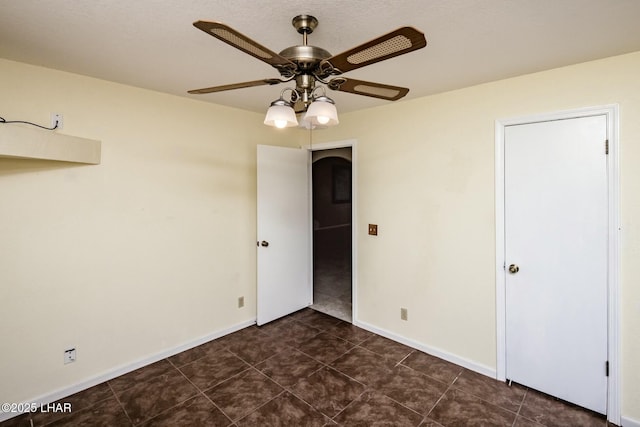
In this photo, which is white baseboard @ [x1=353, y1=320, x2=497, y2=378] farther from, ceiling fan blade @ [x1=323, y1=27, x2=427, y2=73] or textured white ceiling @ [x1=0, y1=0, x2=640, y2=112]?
ceiling fan blade @ [x1=323, y1=27, x2=427, y2=73]

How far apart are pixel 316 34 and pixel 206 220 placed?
6.84 feet

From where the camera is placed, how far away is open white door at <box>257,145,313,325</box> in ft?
11.3

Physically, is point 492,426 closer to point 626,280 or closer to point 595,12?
point 626,280

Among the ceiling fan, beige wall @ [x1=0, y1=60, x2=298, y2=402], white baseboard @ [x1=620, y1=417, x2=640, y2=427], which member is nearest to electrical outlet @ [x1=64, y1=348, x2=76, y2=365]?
beige wall @ [x1=0, y1=60, x2=298, y2=402]

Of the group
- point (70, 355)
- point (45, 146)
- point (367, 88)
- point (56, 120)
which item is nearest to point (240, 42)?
point (367, 88)

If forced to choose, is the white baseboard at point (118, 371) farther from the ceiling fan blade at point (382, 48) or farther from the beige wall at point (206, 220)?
the ceiling fan blade at point (382, 48)

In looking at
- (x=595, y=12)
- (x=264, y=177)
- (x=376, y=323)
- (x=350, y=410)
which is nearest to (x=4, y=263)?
(x=264, y=177)

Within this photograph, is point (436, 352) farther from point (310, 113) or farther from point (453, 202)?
point (310, 113)

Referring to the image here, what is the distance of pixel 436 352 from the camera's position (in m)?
2.82

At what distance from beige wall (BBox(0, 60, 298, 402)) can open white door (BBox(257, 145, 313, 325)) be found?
0.17 meters

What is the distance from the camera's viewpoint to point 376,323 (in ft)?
10.8

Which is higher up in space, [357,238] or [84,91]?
[84,91]

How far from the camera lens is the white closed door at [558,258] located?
206 centimetres

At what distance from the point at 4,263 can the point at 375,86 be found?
2.63 m
